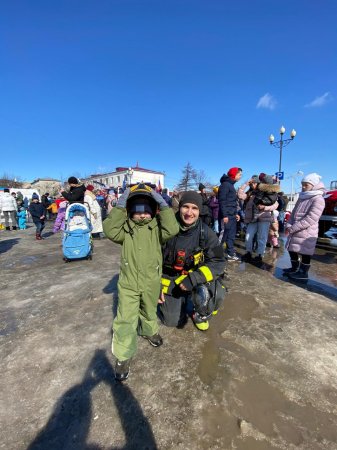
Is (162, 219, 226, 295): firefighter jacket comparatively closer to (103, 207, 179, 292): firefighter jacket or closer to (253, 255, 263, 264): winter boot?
(103, 207, 179, 292): firefighter jacket

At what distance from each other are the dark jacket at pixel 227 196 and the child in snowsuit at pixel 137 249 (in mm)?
3568

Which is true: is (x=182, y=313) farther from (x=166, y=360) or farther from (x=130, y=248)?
(x=130, y=248)

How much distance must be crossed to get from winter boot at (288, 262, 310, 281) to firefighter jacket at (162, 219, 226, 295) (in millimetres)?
2635

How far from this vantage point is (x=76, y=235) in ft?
20.6

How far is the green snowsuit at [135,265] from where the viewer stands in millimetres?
2404

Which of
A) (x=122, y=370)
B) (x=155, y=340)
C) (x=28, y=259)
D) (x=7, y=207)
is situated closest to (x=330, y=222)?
(x=155, y=340)

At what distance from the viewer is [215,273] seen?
2996 millimetres

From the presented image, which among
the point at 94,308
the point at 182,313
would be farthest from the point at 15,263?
the point at 182,313

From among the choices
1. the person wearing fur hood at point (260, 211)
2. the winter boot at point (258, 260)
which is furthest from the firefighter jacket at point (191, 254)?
the winter boot at point (258, 260)

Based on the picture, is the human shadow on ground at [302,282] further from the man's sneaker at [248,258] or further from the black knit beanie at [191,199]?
the black knit beanie at [191,199]

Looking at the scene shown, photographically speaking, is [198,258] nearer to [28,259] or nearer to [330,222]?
[28,259]

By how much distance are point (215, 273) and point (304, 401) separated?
4.55 feet

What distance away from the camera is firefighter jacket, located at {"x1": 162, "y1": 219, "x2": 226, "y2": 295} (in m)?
3.07

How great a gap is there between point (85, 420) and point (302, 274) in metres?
4.47
